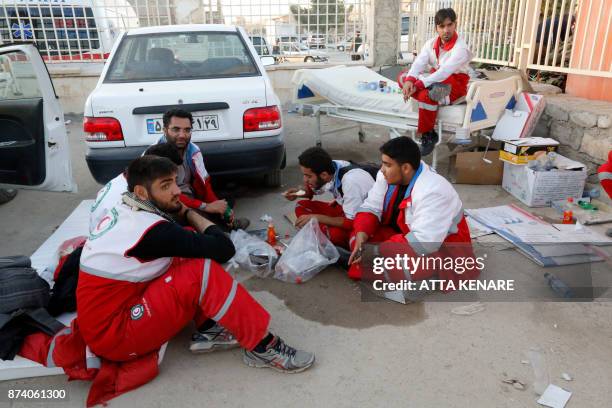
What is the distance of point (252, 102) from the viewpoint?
378cm

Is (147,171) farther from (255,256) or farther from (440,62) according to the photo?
(440,62)

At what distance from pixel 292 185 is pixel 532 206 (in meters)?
2.36

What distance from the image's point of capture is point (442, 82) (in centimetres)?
450

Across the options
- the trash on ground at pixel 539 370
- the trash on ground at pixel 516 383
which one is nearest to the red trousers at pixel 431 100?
the trash on ground at pixel 539 370

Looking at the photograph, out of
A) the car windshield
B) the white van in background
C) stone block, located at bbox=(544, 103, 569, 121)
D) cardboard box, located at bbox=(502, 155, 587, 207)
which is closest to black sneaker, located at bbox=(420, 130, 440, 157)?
cardboard box, located at bbox=(502, 155, 587, 207)

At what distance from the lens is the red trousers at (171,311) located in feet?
6.62

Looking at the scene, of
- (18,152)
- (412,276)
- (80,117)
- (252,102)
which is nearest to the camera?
(412,276)

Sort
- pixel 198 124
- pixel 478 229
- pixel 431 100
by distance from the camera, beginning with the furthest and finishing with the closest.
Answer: pixel 431 100 → pixel 198 124 → pixel 478 229

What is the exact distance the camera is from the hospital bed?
448 centimetres

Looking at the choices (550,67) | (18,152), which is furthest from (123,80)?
(550,67)

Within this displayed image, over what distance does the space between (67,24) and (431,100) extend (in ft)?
26.9

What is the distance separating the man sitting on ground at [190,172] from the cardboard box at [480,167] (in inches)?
96.0

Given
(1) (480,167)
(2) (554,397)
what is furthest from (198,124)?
(2) (554,397)

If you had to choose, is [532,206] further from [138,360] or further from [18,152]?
[18,152]
